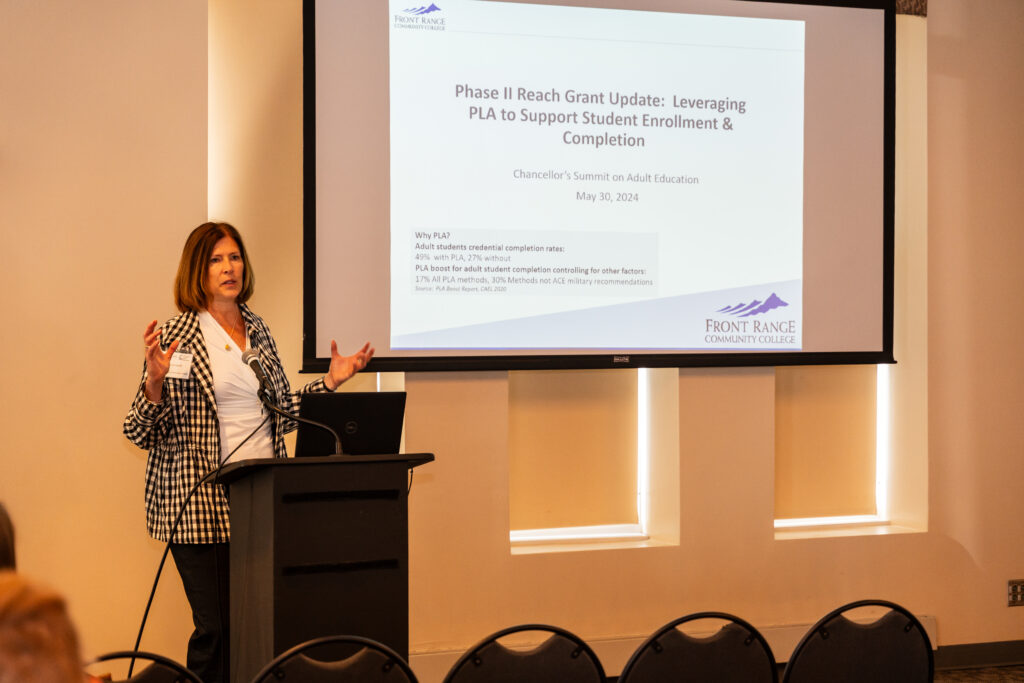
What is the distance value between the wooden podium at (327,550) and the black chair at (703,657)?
62cm

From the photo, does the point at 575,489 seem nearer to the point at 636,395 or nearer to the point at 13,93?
the point at 636,395

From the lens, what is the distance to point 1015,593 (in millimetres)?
4691

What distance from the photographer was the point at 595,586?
4.25 meters

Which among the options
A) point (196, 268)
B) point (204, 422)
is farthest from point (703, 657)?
point (196, 268)

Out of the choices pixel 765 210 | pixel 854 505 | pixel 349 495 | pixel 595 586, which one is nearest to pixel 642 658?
pixel 349 495

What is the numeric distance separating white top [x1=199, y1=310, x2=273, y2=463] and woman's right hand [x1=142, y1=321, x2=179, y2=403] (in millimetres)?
174

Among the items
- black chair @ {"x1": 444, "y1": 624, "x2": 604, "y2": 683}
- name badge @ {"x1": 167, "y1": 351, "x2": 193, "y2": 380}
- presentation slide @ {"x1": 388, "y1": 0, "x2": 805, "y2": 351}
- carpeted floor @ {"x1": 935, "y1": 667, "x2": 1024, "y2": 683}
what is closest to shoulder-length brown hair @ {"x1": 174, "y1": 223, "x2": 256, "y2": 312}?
name badge @ {"x1": 167, "y1": 351, "x2": 193, "y2": 380}

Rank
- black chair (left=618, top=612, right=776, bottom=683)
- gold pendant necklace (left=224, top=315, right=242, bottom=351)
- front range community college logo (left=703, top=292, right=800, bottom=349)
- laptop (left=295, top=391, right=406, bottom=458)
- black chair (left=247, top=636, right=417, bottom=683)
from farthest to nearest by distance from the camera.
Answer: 1. front range community college logo (left=703, top=292, right=800, bottom=349)
2. gold pendant necklace (left=224, top=315, right=242, bottom=351)
3. laptop (left=295, top=391, right=406, bottom=458)
4. black chair (left=618, top=612, right=776, bottom=683)
5. black chair (left=247, top=636, right=417, bottom=683)

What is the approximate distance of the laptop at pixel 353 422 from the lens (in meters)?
2.53

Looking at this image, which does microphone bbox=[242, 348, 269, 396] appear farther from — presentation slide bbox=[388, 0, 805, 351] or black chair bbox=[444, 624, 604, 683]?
presentation slide bbox=[388, 0, 805, 351]

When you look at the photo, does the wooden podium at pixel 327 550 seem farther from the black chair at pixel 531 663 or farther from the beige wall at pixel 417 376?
the beige wall at pixel 417 376

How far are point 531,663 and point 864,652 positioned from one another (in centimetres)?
86

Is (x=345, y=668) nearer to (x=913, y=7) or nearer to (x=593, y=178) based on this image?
(x=593, y=178)

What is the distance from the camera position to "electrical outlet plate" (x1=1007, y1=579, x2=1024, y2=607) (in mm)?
4684
